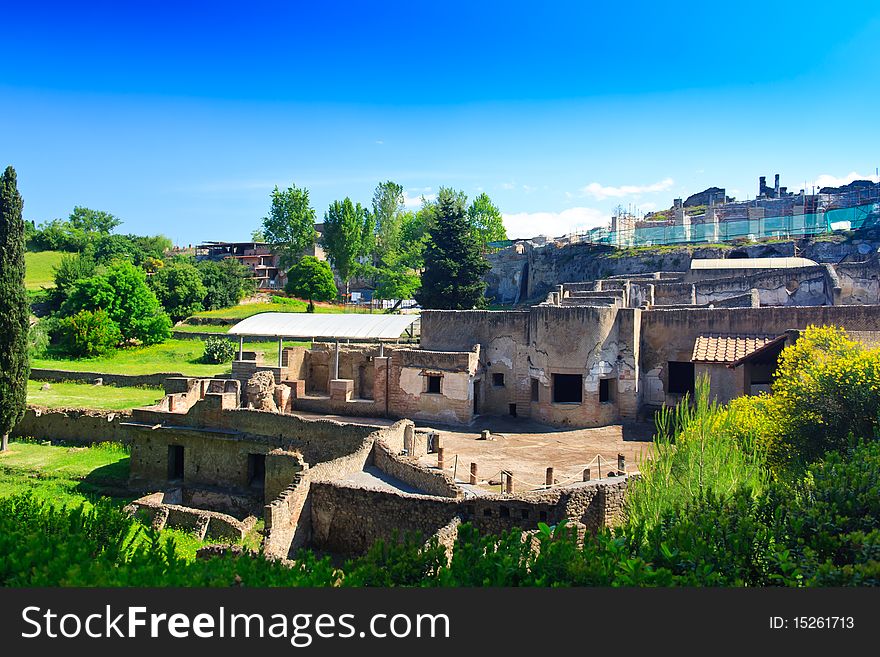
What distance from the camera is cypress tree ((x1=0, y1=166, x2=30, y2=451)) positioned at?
82.8 ft

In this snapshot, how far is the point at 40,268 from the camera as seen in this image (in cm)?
6981

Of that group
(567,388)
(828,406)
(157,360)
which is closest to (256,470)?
(567,388)

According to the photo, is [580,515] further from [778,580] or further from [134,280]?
[134,280]

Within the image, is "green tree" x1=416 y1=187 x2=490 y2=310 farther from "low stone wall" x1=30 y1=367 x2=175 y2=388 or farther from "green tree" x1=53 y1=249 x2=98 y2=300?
"green tree" x1=53 y1=249 x2=98 y2=300

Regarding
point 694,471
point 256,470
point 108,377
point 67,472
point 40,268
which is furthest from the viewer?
point 40,268

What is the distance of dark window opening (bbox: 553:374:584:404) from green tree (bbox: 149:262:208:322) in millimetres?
36179

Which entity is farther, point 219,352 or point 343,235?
point 343,235

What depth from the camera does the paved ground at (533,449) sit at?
17516 mm

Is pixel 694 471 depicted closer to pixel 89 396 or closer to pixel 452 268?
pixel 89 396

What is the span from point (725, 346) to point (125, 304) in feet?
120

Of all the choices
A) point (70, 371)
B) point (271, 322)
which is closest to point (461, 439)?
point (271, 322)

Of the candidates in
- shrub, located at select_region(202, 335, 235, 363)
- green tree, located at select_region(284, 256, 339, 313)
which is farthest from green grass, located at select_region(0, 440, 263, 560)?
green tree, located at select_region(284, 256, 339, 313)

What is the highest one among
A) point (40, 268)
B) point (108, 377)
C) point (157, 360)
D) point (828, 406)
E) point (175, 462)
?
point (40, 268)

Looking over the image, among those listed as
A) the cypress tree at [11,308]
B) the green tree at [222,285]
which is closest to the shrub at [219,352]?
the cypress tree at [11,308]
